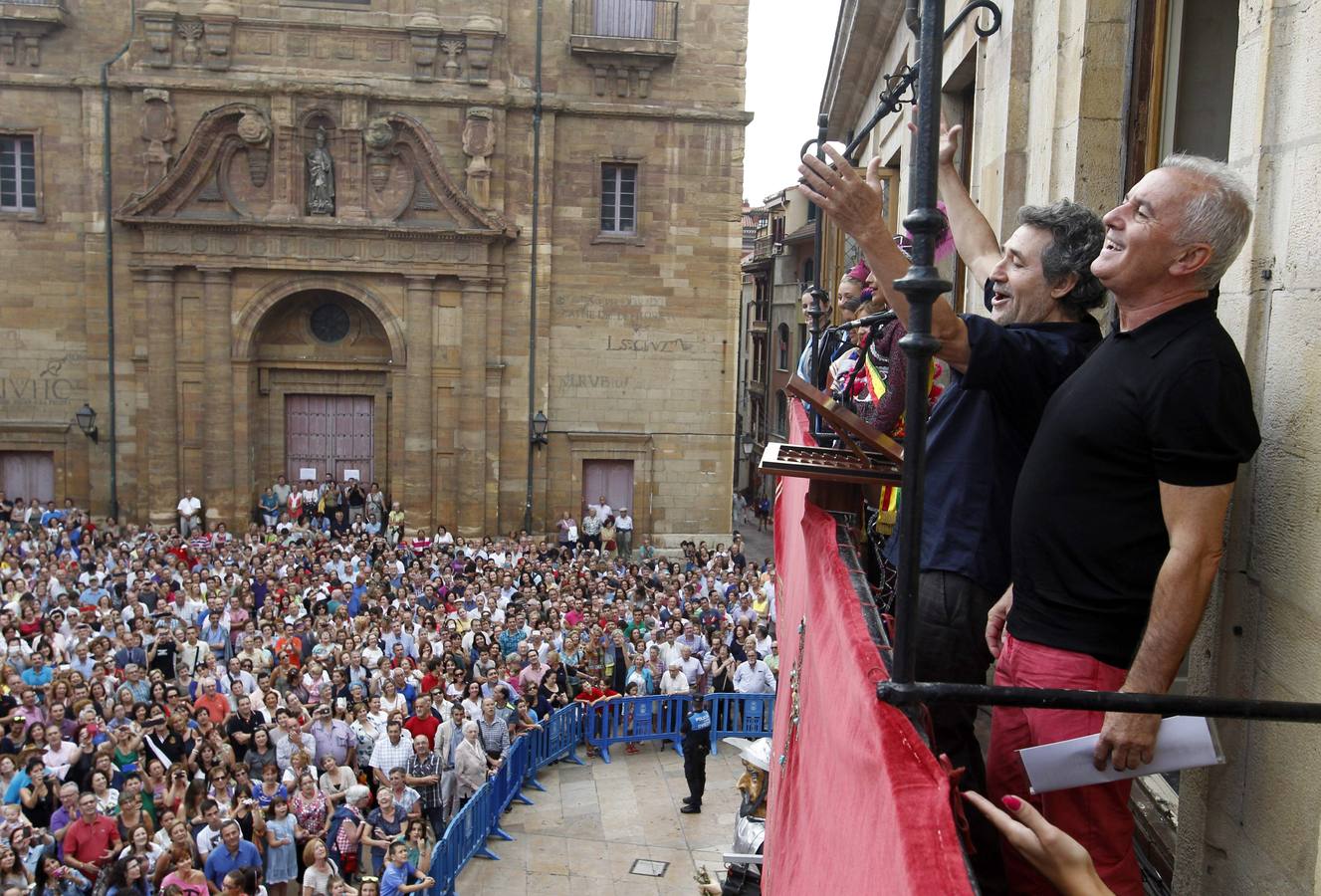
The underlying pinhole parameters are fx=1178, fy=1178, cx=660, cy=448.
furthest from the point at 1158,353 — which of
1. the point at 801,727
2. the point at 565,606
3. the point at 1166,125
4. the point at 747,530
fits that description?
the point at 747,530

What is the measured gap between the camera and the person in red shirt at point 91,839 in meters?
8.68

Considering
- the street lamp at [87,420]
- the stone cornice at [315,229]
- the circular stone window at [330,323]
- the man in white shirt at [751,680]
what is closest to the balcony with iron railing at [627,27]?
the stone cornice at [315,229]

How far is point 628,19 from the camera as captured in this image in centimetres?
2436

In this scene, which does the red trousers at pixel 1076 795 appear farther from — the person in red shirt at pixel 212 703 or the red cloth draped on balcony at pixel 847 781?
the person in red shirt at pixel 212 703

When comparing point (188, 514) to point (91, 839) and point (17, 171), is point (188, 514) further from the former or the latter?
point (91, 839)

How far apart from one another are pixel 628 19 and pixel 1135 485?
23796 millimetres

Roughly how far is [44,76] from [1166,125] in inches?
951

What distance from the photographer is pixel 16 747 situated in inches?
397

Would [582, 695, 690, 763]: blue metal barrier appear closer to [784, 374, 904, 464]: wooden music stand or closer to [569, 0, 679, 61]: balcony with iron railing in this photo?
[784, 374, 904, 464]: wooden music stand

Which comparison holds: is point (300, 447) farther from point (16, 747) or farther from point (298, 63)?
point (16, 747)

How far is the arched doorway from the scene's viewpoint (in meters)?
24.4

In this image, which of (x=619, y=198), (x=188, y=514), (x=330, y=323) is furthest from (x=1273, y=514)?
(x=330, y=323)

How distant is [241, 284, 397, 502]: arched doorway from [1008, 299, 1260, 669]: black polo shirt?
890 inches

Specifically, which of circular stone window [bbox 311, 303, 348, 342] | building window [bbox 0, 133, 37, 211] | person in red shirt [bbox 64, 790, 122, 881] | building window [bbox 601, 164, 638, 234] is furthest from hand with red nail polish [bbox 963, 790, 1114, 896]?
building window [bbox 0, 133, 37, 211]
